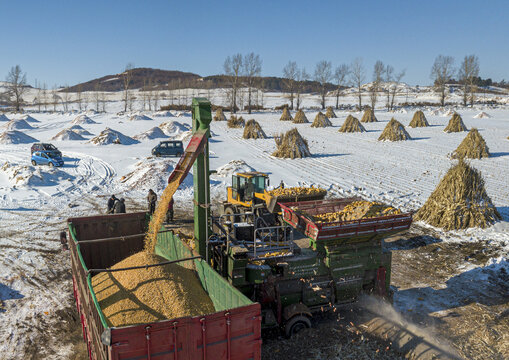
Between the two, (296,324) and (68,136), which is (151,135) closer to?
(68,136)

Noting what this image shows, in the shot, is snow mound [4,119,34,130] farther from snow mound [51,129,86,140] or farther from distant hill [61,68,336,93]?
distant hill [61,68,336,93]

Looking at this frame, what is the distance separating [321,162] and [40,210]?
59.9 ft

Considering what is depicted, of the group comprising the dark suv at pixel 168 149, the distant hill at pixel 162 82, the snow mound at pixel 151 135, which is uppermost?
the distant hill at pixel 162 82

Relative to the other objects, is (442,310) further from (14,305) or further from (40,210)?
(40,210)

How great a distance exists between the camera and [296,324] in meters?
8.62

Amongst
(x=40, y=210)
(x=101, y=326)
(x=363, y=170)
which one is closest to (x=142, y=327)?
(x=101, y=326)

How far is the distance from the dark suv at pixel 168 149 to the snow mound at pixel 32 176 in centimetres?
871

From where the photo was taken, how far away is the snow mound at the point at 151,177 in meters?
22.3

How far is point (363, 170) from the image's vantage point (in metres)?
25.5

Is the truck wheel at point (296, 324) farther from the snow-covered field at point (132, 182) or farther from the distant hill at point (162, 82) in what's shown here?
the distant hill at point (162, 82)

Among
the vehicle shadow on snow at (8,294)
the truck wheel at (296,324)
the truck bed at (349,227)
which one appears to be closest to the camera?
the truck wheel at (296,324)

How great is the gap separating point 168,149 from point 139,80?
153524mm

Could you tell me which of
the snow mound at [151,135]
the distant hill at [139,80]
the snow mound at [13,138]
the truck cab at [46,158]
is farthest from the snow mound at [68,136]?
the distant hill at [139,80]

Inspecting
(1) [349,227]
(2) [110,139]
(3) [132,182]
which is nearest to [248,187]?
(1) [349,227]
